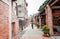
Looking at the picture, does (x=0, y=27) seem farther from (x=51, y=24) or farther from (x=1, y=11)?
(x=51, y=24)

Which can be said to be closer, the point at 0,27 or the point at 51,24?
the point at 0,27

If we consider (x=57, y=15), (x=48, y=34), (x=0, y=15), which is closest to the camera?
(x=0, y=15)

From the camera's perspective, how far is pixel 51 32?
584 inches

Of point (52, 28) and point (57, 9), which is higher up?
point (57, 9)

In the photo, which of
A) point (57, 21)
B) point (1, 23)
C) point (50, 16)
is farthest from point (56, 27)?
point (1, 23)

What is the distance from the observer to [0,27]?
7.15m

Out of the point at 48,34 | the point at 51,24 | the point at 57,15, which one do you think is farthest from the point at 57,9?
the point at 48,34

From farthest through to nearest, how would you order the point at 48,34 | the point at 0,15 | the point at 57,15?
the point at 57,15
the point at 48,34
the point at 0,15

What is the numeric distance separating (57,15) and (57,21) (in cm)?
77

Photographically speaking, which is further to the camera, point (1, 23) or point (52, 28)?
point (52, 28)

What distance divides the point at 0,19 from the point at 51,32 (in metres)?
8.93

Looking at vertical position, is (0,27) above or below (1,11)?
below

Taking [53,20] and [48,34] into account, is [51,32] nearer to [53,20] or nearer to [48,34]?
[48,34]

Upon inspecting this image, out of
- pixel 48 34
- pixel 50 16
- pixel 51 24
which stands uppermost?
pixel 50 16
